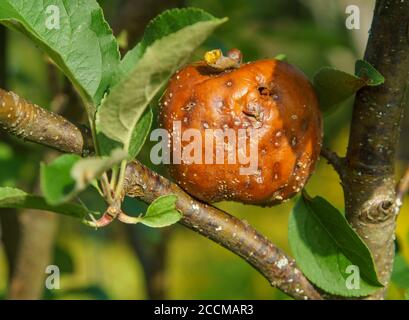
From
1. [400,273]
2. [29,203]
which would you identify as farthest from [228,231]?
[400,273]

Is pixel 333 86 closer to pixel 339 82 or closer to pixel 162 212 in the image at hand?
pixel 339 82

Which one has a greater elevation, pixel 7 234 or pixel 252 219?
pixel 7 234

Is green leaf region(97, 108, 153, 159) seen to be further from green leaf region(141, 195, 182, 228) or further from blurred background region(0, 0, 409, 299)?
blurred background region(0, 0, 409, 299)

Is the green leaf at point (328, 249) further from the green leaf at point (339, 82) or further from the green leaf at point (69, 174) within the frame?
the green leaf at point (69, 174)

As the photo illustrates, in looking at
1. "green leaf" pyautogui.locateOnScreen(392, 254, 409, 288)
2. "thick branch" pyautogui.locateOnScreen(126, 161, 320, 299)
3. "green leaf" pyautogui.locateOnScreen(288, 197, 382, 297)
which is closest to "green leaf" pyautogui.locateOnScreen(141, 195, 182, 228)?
"thick branch" pyautogui.locateOnScreen(126, 161, 320, 299)
